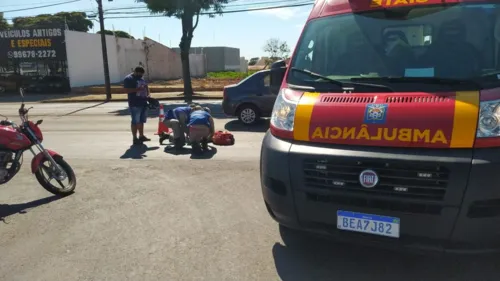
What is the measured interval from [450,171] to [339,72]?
136 cm

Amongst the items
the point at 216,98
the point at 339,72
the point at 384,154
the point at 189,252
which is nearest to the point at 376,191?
the point at 384,154

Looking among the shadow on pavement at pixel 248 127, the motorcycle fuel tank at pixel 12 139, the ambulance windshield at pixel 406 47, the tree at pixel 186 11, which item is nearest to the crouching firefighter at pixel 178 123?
the shadow on pavement at pixel 248 127

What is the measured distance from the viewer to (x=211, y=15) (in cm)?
2422

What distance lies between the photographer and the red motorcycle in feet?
17.0

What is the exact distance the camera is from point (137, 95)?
29.1 ft

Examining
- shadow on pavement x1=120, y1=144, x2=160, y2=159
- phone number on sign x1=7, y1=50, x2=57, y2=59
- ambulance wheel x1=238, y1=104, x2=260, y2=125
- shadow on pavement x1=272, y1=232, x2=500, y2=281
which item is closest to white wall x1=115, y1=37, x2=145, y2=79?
phone number on sign x1=7, y1=50, x2=57, y2=59

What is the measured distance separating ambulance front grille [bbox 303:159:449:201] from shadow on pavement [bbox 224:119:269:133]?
25.5 ft

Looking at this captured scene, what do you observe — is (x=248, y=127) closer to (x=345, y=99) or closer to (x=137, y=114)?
(x=137, y=114)

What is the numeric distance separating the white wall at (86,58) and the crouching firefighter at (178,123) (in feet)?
95.1

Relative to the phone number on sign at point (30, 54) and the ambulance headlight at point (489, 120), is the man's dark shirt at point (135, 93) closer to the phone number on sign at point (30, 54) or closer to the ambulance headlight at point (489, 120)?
the ambulance headlight at point (489, 120)

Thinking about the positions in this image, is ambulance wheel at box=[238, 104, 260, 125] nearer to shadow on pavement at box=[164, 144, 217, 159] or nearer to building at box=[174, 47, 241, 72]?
shadow on pavement at box=[164, 144, 217, 159]

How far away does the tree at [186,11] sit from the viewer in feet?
74.6

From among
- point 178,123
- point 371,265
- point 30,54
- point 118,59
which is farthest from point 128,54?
point 371,265

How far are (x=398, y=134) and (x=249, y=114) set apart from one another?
9.01 meters
